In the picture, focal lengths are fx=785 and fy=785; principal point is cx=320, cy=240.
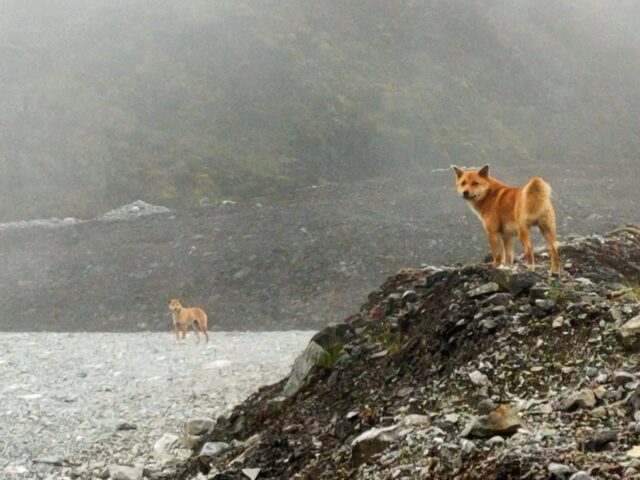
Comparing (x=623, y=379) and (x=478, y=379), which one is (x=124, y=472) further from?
(x=623, y=379)

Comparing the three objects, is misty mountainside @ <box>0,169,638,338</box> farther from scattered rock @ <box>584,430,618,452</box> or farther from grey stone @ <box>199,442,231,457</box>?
scattered rock @ <box>584,430,618,452</box>

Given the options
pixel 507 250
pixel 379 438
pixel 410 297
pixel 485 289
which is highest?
pixel 507 250

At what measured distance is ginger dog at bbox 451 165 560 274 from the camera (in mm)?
7066

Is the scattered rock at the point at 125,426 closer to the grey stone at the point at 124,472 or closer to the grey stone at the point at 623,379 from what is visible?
the grey stone at the point at 124,472

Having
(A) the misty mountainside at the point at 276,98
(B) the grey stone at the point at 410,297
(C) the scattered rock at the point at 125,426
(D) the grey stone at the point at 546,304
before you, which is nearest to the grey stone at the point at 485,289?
(D) the grey stone at the point at 546,304

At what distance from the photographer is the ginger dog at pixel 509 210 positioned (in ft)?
23.2

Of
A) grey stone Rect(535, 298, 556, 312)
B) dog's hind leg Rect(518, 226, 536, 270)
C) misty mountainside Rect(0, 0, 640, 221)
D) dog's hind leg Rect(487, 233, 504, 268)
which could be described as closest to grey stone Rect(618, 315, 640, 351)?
grey stone Rect(535, 298, 556, 312)

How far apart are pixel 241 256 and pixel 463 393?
18.5 m

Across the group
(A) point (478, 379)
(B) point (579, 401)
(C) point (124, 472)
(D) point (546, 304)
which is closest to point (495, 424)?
(B) point (579, 401)

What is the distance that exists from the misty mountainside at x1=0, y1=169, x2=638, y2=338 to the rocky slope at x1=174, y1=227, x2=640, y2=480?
11.6m

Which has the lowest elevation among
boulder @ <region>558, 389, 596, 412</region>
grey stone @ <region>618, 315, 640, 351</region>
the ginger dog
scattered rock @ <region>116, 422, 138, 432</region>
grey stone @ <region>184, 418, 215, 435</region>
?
scattered rock @ <region>116, 422, 138, 432</region>

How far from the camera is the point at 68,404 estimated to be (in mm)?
10391

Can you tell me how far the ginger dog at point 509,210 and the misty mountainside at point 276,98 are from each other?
26.6 metres

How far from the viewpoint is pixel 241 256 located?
23.7 meters
